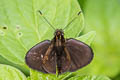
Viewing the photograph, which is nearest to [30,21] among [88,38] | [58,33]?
[58,33]

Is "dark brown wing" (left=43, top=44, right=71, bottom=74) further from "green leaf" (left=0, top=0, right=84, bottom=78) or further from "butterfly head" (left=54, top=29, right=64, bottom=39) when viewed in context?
"green leaf" (left=0, top=0, right=84, bottom=78)

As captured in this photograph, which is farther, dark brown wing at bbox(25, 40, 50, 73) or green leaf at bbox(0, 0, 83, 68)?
green leaf at bbox(0, 0, 83, 68)

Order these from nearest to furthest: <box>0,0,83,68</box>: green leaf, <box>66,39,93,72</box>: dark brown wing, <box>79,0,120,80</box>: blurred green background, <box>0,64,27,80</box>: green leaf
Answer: <box>0,64,27,80</box>: green leaf → <box>66,39,93,72</box>: dark brown wing → <box>0,0,83,68</box>: green leaf → <box>79,0,120,80</box>: blurred green background

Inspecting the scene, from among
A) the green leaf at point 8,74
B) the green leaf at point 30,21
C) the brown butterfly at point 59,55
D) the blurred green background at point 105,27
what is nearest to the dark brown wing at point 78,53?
the brown butterfly at point 59,55

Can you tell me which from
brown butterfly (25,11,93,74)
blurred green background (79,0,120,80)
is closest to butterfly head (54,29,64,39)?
brown butterfly (25,11,93,74)

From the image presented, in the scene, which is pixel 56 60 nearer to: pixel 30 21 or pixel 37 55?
pixel 37 55

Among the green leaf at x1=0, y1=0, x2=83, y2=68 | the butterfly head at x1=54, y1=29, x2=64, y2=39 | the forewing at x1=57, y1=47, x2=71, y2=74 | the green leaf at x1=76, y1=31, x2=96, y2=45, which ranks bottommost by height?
the forewing at x1=57, y1=47, x2=71, y2=74

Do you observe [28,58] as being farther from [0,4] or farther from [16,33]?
[0,4]
